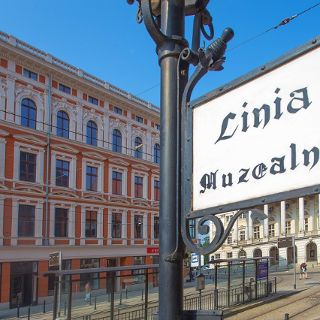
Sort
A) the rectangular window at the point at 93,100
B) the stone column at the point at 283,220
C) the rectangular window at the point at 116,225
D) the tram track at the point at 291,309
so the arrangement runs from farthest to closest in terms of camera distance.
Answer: the stone column at the point at 283,220 → the rectangular window at the point at 116,225 → the rectangular window at the point at 93,100 → the tram track at the point at 291,309

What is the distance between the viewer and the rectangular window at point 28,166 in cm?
3075

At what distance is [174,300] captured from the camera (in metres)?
1.96

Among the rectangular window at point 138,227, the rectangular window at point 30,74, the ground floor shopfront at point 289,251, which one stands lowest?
the ground floor shopfront at point 289,251

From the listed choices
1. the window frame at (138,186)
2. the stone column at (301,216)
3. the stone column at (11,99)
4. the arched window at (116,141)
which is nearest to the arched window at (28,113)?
the stone column at (11,99)

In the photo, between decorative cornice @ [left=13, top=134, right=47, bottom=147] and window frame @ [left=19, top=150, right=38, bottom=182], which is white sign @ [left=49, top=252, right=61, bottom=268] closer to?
window frame @ [left=19, top=150, right=38, bottom=182]

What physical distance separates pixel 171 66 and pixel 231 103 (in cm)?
40

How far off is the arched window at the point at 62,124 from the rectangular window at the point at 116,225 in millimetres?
8265

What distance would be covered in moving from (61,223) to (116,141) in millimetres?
9163

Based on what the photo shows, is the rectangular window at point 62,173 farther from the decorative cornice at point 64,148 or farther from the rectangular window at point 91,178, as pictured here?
the rectangular window at point 91,178

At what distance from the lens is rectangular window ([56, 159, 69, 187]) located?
33188mm

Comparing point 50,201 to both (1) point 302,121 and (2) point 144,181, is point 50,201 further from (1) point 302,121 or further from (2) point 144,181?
(1) point 302,121

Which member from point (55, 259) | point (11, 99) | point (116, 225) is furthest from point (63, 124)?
point (55, 259)

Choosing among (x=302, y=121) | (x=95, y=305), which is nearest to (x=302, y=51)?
(x=302, y=121)

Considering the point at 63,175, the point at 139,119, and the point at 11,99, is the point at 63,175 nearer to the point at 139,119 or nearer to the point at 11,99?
the point at 11,99
